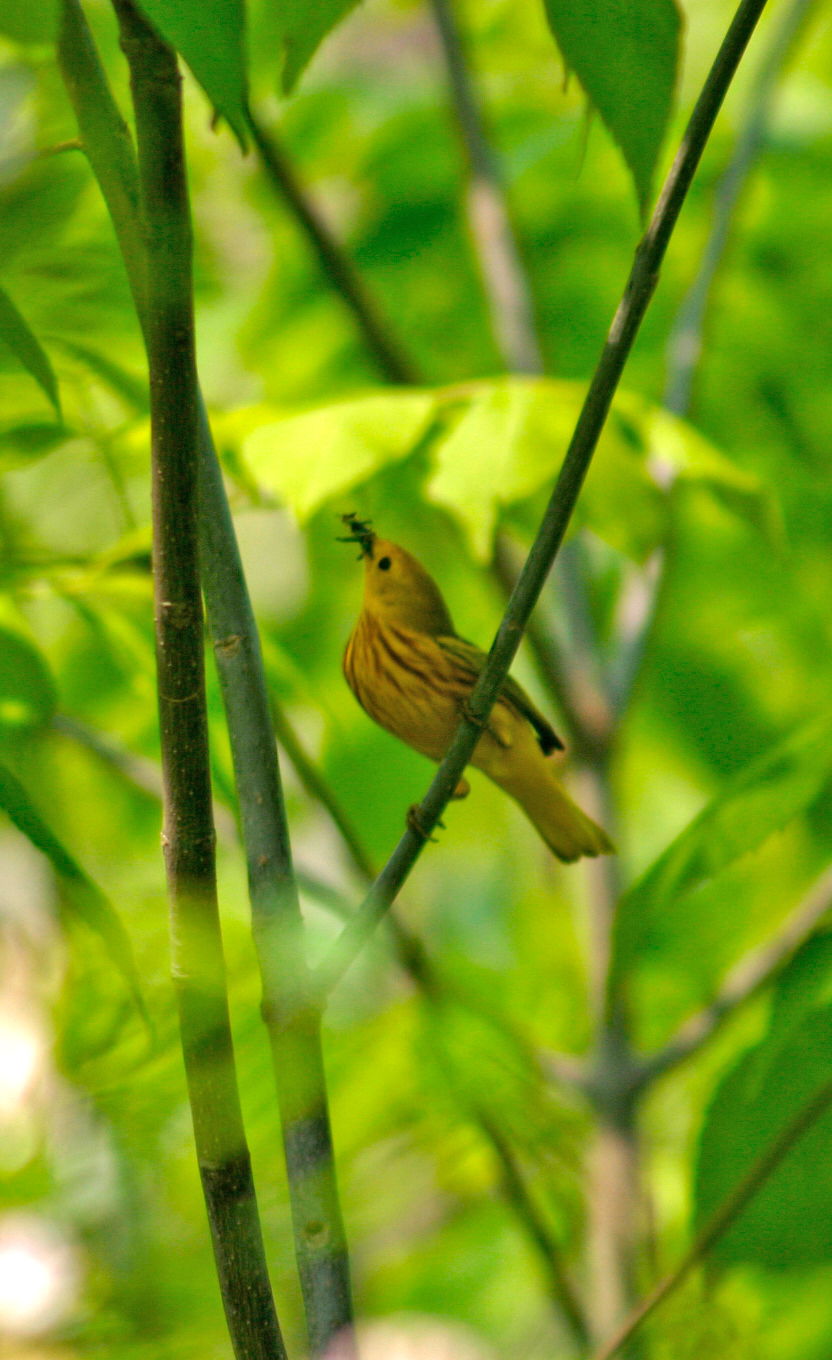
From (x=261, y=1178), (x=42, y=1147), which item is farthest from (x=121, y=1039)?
(x=261, y=1178)

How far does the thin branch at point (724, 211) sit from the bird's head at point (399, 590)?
0.69 m

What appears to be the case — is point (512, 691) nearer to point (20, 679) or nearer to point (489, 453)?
point (489, 453)

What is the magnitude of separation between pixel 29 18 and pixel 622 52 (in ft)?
0.85

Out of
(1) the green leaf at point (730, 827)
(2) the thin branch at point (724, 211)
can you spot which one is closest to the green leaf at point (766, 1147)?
(1) the green leaf at point (730, 827)

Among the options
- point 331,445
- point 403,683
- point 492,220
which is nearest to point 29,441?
point 331,445

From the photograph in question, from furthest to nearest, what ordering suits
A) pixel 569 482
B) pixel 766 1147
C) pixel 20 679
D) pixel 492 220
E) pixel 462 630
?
pixel 462 630 → pixel 492 220 → pixel 766 1147 → pixel 20 679 → pixel 569 482

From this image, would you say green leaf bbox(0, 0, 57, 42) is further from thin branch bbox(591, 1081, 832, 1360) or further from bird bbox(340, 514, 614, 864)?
thin branch bbox(591, 1081, 832, 1360)

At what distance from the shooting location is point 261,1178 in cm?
114

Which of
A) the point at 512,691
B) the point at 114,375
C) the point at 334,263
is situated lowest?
the point at 512,691

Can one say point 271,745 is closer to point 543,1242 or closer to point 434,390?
point 434,390

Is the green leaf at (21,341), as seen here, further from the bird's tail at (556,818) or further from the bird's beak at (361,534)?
the bird's tail at (556,818)

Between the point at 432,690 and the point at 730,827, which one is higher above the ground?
the point at 432,690

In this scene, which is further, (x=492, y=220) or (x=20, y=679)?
(x=492, y=220)

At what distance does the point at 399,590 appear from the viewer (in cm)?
121
